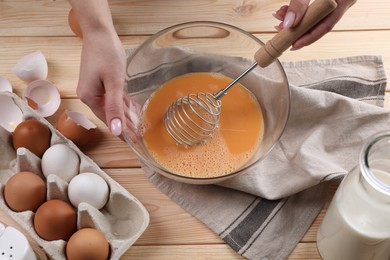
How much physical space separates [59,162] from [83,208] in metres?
0.12

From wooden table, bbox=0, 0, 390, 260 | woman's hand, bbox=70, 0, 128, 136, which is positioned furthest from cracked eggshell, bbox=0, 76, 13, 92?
woman's hand, bbox=70, 0, 128, 136

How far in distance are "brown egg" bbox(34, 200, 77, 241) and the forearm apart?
34cm

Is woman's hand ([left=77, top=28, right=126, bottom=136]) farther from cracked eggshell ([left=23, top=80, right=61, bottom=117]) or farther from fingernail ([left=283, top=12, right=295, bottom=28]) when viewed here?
fingernail ([left=283, top=12, right=295, bottom=28])

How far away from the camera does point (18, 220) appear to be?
3.28 ft

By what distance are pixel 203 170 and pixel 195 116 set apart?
13 centimetres

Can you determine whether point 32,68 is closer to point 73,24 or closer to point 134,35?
point 73,24

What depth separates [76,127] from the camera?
3.64 ft

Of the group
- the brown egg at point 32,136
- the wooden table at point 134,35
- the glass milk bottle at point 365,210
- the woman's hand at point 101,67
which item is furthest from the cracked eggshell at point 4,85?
the glass milk bottle at point 365,210

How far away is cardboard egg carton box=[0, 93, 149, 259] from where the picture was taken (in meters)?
0.99

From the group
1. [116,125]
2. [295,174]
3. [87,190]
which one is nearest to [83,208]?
[87,190]

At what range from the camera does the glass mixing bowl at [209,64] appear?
1.09 meters

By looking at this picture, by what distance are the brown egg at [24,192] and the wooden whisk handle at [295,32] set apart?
1.55ft

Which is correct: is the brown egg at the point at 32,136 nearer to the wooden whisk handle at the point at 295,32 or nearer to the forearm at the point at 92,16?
the forearm at the point at 92,16

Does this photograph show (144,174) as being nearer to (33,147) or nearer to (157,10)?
(33,147)
